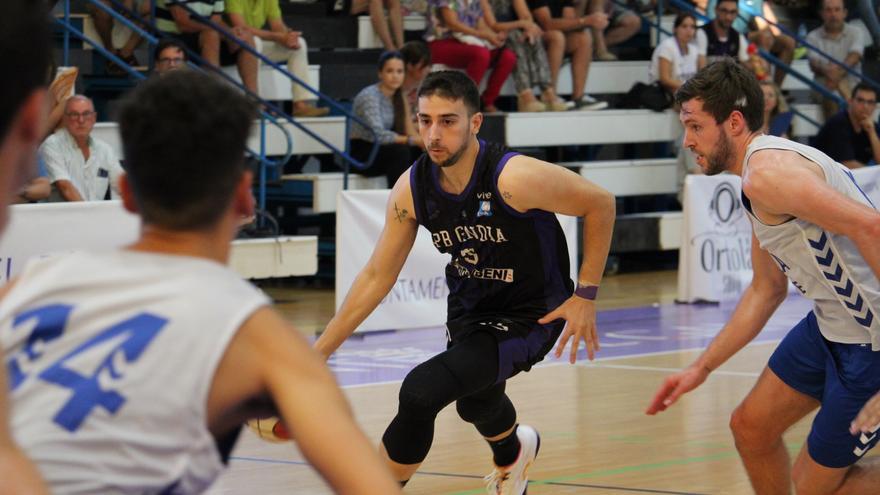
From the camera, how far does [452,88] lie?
5.71m

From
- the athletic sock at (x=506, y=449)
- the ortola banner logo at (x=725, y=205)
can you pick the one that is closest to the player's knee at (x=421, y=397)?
the athletic sock at (x=506, y=449)

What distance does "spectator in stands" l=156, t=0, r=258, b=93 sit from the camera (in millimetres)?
12008

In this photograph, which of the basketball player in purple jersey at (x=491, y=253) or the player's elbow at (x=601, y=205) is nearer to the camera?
the basketball player in purple jersey at (x=491, y=253)

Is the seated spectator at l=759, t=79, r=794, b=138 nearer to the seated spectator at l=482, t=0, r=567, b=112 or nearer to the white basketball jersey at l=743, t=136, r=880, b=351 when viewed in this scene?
the seated spectator at l=482, t=0, r=567, b=112

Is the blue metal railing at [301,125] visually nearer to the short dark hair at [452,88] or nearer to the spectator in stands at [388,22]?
the spectator in stands at [388,22]

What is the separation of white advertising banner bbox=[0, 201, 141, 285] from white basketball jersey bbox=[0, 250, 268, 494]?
6.09 meters

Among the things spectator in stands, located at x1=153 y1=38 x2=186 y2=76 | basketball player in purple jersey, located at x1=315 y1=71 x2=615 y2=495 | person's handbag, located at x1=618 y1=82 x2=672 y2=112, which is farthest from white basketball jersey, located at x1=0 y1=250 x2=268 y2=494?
person's handbag, located at x1=618 y1=82 x2=672 y2=112

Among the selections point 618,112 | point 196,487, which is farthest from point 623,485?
point 618,112

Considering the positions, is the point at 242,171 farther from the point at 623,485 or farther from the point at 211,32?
the point at 211,32

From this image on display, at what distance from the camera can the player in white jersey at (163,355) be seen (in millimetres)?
2016

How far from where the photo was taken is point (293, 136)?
12641mm

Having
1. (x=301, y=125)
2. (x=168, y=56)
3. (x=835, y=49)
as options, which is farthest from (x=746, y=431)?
(x=835, y=49)

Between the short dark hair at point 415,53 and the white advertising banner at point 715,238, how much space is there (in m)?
2.41

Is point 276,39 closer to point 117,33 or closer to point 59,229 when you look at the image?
Answer: point 117,33
